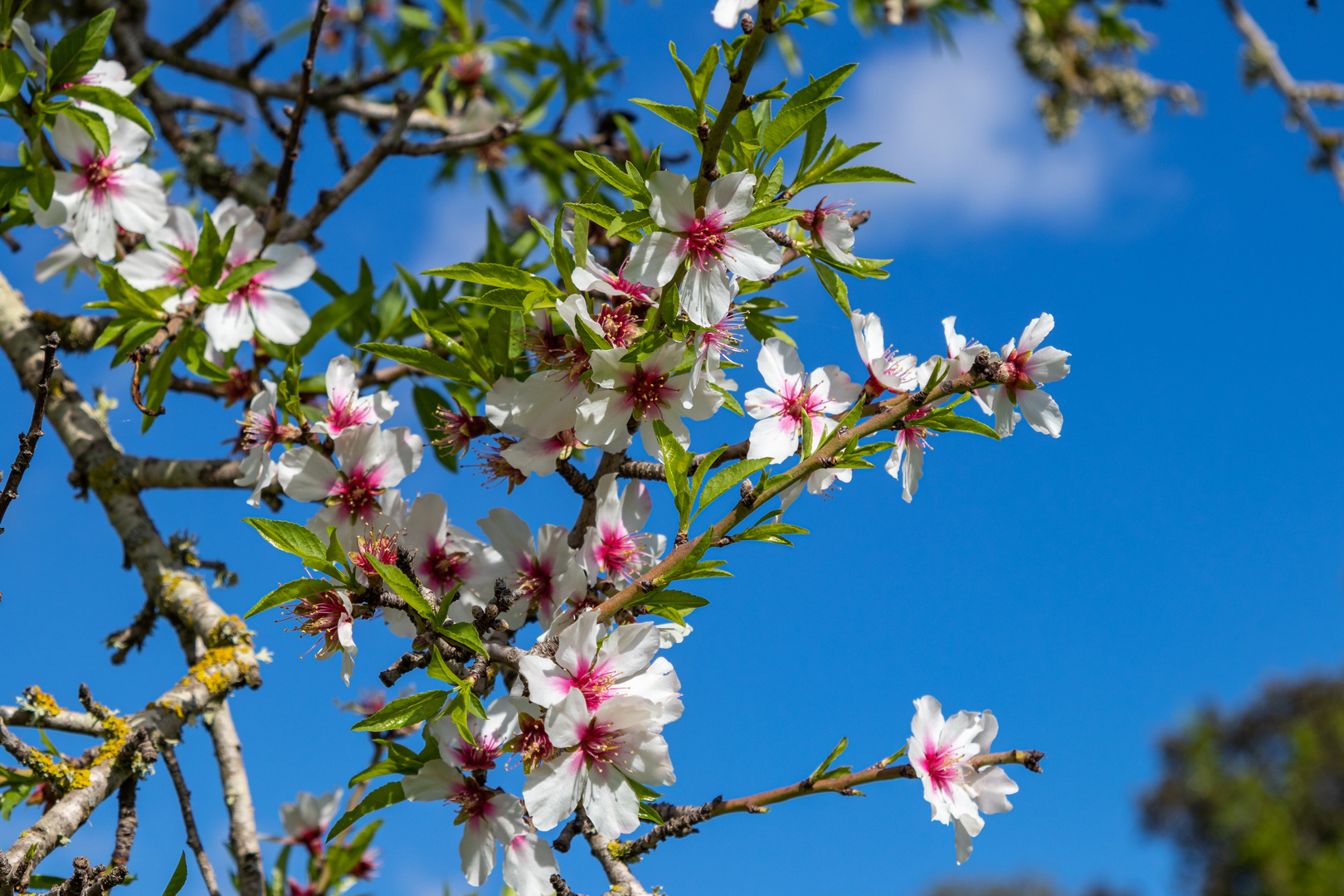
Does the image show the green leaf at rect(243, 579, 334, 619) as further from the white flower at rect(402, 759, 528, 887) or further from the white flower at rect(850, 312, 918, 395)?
the white flower at rect(850, 312, 918, 395)

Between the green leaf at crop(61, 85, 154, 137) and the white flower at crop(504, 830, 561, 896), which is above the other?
the green leaf at crop(61, 85, 154, 137)

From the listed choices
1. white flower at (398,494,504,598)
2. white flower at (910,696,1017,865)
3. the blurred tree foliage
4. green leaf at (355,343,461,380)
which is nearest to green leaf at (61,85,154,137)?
green leaf at (355,343,461,380)

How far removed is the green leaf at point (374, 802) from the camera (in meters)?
1.17

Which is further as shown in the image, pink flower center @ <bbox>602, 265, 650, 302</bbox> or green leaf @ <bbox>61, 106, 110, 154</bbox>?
green leaf @ <bbox>61, 106, 110, 154</bbox>

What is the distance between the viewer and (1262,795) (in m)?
21.4

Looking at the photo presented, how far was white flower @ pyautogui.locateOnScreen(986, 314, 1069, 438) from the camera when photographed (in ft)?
4.09

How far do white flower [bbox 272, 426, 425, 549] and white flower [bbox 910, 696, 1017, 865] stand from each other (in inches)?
30.0

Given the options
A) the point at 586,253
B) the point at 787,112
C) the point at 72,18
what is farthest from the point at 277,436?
the point at 72,18

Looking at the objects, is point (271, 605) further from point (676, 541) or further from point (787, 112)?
point (787, 112)

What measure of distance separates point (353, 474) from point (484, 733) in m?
0.45

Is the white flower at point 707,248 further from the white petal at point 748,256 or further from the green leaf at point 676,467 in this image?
the green leaf at point 676,467

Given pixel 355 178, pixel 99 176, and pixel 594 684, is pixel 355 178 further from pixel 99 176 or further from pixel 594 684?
pixel 594 684

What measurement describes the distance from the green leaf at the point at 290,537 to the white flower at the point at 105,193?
913 millimetres

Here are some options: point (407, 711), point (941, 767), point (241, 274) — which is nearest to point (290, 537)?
point (407, 711)
